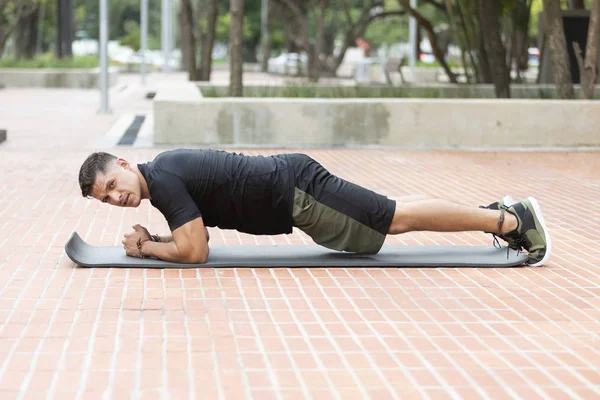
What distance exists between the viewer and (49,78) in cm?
3259

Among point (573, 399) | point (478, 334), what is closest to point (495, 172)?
point (478, 334)

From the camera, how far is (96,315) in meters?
5.61

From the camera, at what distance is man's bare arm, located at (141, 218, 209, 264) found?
21.3 ft

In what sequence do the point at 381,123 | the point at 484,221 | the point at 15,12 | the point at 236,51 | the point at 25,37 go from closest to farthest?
the point at 484,221 → the point at 381,123 → the point at 236,51 → the point at 15,12 → the point at 25,37

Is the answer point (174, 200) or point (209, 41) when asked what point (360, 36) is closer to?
point (209, 41)

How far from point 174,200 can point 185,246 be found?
1.04 ft

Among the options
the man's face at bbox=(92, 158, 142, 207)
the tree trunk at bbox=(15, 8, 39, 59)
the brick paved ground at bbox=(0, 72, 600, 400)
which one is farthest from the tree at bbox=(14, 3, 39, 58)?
the man's face at bbox=(92, 158, 142, 207)

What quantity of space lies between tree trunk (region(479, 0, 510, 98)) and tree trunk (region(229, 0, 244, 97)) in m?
4.41

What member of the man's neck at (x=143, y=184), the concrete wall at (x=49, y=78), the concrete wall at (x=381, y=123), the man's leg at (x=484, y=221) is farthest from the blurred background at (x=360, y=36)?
the man's neck at (x=143, y=184)

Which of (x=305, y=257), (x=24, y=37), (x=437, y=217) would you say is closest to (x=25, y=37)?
(x=24, y=37)

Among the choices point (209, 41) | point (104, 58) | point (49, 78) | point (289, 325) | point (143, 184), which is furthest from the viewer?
point (49, 78)

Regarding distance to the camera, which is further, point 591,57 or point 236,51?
point 236,51

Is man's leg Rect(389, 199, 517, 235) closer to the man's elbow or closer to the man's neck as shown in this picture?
the man's elbow

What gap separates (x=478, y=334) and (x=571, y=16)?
1712cm
